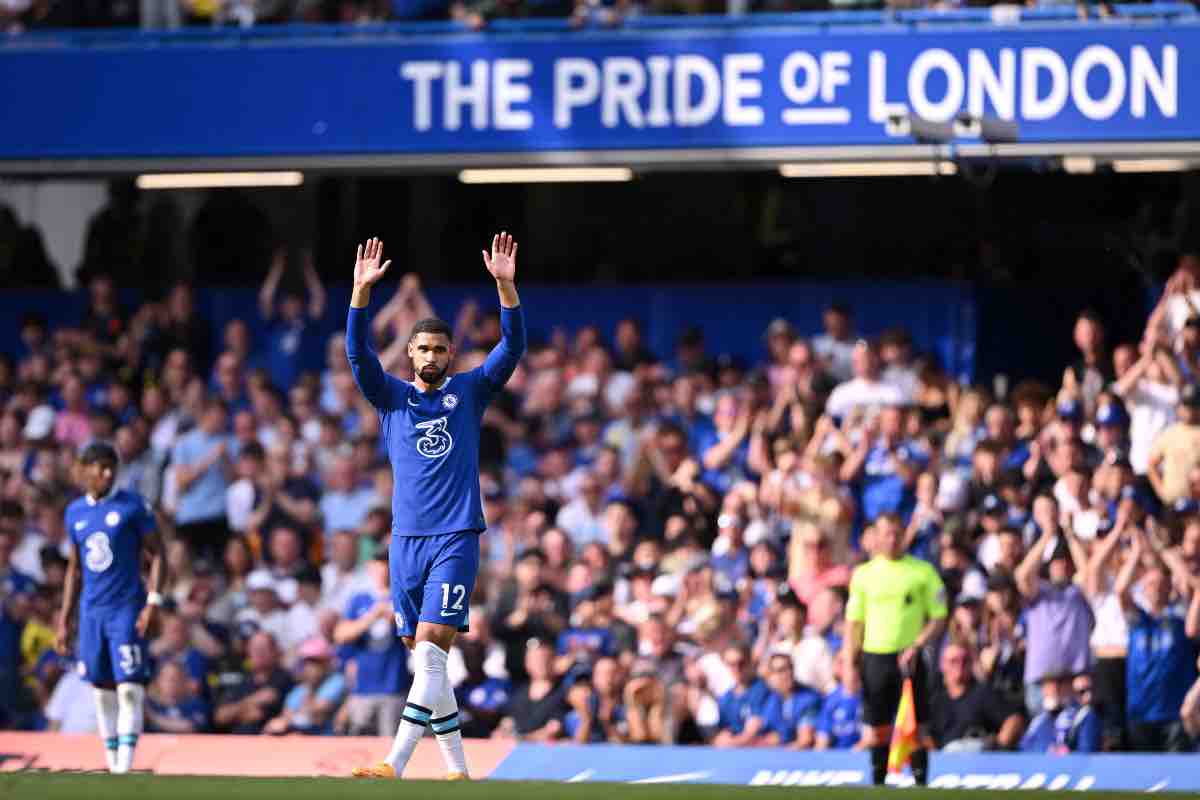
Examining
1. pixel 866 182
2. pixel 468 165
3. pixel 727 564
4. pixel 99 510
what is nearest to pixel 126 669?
pixel 99 510

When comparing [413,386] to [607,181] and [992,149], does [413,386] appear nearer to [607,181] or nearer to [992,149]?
[992,149]

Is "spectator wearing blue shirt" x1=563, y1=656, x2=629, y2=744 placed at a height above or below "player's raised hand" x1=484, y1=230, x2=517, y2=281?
below

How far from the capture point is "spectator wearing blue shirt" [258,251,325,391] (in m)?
21.6

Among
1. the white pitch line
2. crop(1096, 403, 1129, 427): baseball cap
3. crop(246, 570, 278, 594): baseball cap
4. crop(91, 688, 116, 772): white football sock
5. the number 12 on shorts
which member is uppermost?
crop(1096, 403, 1129, 427): baseball cap

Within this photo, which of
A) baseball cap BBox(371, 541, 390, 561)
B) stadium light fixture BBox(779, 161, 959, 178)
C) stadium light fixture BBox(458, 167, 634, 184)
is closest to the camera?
baseball cap BBox(371, 541, 390, 561)

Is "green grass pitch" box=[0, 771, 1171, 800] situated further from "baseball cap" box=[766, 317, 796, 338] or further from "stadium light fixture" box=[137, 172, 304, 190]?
"stadium light fixture" box=[137, 172, 304, 190]

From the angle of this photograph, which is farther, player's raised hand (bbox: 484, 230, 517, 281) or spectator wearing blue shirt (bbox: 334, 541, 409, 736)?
spectator wearing blue shirt (bbox: 334, 541, 409, 736)

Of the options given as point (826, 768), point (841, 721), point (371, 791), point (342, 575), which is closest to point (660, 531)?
point (342, 575)

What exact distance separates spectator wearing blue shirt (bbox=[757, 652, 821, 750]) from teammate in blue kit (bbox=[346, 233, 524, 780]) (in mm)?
5117

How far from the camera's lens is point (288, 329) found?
71.3 ft

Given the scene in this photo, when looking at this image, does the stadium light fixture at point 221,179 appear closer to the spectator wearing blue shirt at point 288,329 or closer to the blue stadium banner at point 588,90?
the blue stadium banner at point 588,90

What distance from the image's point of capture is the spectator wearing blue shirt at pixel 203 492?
1989 cm

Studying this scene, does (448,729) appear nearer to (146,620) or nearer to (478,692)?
(146,620)

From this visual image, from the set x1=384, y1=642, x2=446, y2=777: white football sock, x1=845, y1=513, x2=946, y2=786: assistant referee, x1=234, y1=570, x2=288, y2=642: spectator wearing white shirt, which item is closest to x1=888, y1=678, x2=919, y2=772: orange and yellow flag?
x1=845, y1=513, x2=946, y2=786: assistant referee
